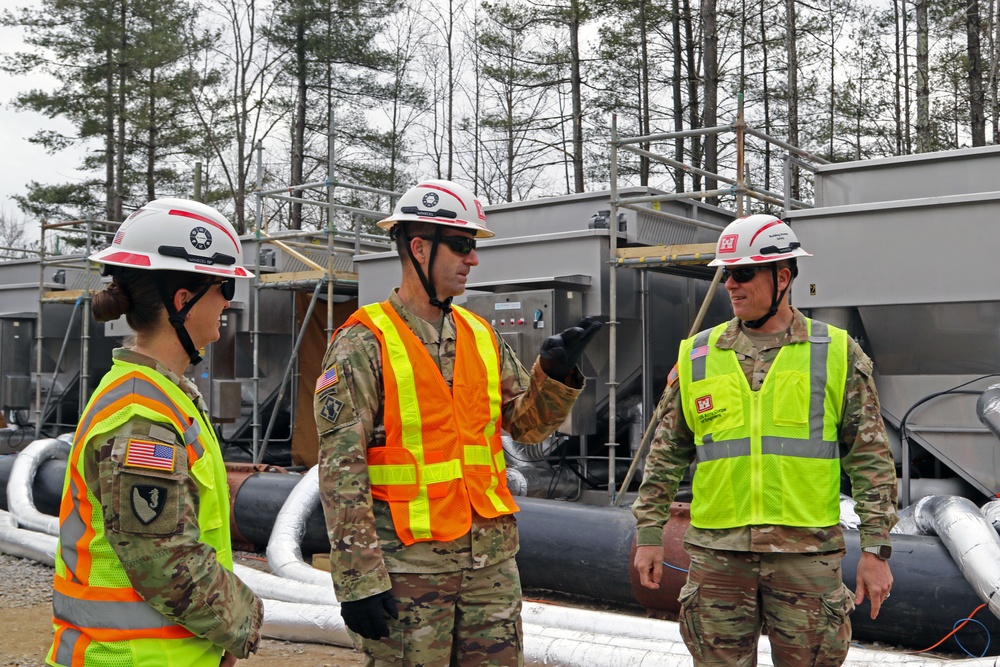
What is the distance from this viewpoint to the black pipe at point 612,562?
5234 mm

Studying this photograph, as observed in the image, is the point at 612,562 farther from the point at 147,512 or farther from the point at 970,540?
the point at 147,512

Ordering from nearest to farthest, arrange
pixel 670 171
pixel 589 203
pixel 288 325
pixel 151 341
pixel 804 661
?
pixel 151 341 < pixel 804 661 < pixel 589 203 < pixel 288 325 < pixel 670 171

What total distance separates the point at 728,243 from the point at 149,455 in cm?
238

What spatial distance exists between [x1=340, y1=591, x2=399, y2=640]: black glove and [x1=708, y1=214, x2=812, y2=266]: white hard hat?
1.76 metres

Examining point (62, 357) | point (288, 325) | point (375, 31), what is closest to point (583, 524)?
point (288, 325)

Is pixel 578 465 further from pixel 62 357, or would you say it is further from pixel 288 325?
pixel 62 357

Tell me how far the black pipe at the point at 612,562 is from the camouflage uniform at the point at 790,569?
227 centimetres

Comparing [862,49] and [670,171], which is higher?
[862,49]

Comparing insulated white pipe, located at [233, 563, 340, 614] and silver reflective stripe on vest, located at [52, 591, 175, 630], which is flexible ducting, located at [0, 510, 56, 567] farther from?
silver reflective stripe on vest, located at [52, 591, 175, 630]

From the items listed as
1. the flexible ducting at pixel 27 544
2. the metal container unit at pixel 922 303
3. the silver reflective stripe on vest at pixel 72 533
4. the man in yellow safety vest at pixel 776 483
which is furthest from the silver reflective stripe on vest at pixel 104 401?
the flexible ducting at pixel 27 544

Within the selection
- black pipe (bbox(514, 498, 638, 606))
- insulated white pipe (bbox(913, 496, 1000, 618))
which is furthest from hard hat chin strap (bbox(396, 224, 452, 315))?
black pipe (bbox(514, 498, 638, 606))

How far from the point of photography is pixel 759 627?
336cm

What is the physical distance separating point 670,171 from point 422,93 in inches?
259

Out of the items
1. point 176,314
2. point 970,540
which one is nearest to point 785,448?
point 176,314
